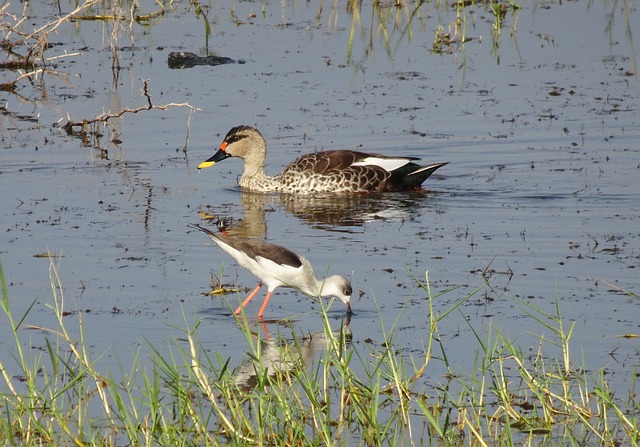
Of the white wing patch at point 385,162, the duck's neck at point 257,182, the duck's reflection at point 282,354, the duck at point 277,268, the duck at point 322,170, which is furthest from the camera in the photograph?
the duck's neck at point 257,182

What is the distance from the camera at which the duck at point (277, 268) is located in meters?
8.37

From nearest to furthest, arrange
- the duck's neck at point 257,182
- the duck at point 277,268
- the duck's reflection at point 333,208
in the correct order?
1. the duck at point 277,268
2. the duck's reflection at point 333,208
3. the duck's neck at point 257,182

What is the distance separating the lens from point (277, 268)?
333 inches

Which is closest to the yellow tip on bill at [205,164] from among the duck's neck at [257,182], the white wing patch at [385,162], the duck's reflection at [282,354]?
the duck's neck at [257,182]

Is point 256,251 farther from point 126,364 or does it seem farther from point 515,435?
point 515,435

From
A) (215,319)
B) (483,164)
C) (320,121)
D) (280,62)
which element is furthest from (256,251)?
(280,62)

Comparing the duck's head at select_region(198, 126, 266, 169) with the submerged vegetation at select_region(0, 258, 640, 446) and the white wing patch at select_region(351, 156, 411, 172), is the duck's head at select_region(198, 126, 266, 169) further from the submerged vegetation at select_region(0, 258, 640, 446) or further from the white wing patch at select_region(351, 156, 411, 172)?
the submerged vegetation at select_region(0, 258, 640, 446)

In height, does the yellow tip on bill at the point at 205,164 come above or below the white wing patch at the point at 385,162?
below

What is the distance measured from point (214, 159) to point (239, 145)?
0.32m

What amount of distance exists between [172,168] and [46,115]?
8.71 ft

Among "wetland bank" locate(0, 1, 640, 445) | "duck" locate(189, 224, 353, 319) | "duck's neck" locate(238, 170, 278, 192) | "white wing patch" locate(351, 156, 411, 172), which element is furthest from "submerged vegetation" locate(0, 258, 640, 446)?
"duck's neck" locate(238, 170, 278, 192)

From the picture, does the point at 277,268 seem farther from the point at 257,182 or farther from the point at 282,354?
the point at 257,182

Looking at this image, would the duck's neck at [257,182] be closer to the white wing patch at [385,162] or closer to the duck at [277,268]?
the white wing patch at [385,162]

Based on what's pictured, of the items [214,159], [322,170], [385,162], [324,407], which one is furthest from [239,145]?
[324,407]
